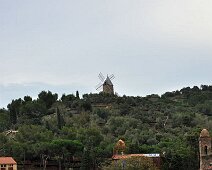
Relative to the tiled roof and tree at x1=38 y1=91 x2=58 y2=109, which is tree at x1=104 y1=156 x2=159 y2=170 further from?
tree at x1=38 y1=91 x2=58 y2=109

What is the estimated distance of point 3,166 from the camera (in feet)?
264

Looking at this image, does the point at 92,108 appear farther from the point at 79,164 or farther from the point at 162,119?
the point at 79,164

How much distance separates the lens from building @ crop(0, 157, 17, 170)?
3123 inches

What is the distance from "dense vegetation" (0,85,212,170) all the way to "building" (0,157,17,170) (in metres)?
3.54

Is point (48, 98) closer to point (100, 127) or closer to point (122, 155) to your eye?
point (100, 127)

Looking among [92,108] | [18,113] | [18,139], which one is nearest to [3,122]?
[18,113]

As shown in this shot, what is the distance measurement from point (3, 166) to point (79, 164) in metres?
10.3

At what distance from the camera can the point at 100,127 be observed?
103188 mm

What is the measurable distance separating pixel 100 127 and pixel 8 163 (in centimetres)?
2645

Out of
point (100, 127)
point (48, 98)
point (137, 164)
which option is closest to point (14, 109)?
point (48, 98)

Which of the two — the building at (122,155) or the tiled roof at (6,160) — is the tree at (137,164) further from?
the tiled roof at (6,160)

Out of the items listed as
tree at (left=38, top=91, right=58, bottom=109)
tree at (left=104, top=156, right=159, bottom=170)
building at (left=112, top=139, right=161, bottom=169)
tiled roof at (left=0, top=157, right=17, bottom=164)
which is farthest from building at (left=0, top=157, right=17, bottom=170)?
tree at (left=38, top=91, right=58, bottom=109)

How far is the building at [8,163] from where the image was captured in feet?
260

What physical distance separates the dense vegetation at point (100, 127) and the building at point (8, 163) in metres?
3.54
